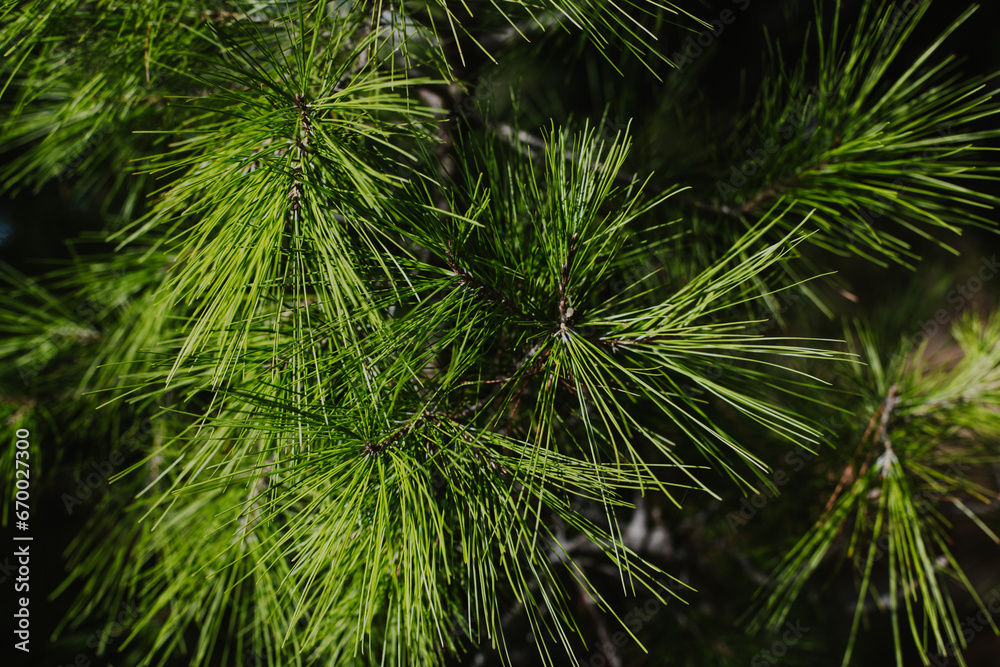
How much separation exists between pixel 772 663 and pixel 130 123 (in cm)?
110

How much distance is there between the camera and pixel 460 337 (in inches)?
18.4

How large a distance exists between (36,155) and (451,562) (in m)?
0.64

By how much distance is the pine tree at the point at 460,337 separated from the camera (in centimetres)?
40

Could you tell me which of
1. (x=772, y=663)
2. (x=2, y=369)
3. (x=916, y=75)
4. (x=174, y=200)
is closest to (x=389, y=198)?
(x=174, y=200)

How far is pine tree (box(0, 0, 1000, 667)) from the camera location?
403 millimetres

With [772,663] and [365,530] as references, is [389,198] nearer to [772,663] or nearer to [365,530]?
[365,530]

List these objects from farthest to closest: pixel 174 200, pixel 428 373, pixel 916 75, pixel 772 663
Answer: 1. pixel 916 75
2. pixel 772 663
3. pixel 428 373
4. pixel 174 200

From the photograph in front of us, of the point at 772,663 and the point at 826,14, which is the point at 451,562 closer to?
the point at 772,663

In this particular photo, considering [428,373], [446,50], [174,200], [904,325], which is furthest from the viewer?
[904,325]

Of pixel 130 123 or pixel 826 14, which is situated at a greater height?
pixel 826 14

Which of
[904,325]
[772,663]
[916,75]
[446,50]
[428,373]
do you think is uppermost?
[916,75]

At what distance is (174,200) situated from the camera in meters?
0.40

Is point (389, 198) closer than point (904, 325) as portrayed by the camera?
Yes

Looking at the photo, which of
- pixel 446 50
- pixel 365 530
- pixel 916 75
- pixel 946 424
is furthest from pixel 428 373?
pixel 916 75
